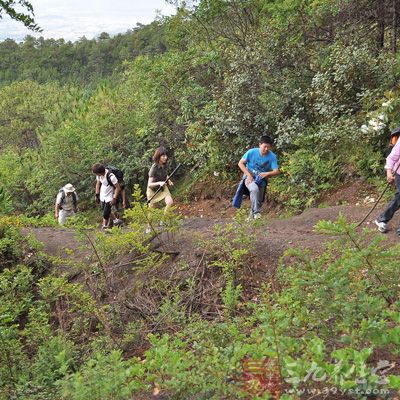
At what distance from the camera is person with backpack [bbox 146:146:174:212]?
26.0 feet

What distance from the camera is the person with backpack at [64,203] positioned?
1008 centimetres

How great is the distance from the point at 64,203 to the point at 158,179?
3.01m

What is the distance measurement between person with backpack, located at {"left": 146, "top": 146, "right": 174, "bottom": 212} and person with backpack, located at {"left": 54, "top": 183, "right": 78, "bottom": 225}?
8.79 feet

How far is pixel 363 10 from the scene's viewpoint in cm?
1141

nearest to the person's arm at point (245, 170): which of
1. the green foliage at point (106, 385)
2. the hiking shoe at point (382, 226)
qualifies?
the hiking shoe at point (382, 226)

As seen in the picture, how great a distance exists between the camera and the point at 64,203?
33.3 ft

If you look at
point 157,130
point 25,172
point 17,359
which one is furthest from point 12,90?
point 17,359

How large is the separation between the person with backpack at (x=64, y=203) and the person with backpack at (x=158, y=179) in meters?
2.68

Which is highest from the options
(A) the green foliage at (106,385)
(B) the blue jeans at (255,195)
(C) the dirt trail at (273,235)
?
(B) the blue jeans at (255,195)

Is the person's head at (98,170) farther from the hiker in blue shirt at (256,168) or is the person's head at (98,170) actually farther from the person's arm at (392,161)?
the person's arm at (392,161)

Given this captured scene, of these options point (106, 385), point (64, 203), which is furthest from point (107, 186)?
point (106, 385)

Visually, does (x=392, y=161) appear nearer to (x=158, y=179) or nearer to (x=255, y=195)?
(x=255, y=195)

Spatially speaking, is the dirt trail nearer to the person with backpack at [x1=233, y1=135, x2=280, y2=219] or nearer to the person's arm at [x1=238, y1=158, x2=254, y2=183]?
the person with backpack at [x1=233, y1=135, x2=280, y2=219]

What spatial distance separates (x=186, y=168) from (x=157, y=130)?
1.54 m
